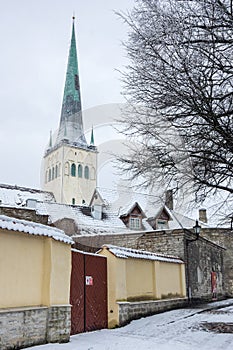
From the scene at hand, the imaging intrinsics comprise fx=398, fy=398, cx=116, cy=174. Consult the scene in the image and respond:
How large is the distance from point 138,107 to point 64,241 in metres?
3.35

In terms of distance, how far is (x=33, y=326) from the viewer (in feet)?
25.1

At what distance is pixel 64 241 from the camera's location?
28.9 feet

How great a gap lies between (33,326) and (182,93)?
5.23 meters

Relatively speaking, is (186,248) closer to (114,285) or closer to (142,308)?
(142,308)

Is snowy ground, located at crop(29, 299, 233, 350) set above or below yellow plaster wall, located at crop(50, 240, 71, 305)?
below

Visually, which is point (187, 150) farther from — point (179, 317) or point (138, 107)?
point (179, 317)

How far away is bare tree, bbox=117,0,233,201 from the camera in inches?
286

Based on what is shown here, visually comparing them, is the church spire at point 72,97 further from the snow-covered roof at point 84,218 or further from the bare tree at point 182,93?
the bare tree at point 182,93

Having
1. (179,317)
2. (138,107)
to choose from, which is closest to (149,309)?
(179,317)

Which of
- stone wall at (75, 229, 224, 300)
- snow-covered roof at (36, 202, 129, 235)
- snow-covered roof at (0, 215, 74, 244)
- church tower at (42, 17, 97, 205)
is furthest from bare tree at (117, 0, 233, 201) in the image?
church tower at (42, 17, 97, 205)

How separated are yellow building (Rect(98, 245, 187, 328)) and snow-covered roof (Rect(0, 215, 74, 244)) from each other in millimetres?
2858

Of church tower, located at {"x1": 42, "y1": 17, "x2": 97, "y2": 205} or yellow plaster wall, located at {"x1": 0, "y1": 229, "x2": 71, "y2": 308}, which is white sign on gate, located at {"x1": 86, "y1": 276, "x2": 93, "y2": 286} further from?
church tower, located at {"x1": 42, "y1": 17, "x2": 97, "y2": 205}

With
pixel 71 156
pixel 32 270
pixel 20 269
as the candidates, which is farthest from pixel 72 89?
Answer: pixel 20 269

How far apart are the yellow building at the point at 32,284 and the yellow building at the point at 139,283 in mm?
2499
